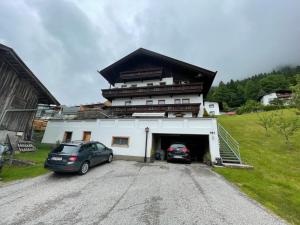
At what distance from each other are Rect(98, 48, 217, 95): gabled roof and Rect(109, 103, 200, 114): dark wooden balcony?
4707mm

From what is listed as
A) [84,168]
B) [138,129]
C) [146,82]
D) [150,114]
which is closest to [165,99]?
[150,114]

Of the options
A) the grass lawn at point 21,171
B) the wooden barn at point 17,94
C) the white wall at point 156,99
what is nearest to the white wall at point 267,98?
the white wall at point 156,99

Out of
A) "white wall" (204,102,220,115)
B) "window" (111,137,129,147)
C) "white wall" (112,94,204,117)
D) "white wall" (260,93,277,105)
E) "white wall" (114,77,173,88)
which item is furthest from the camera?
"white wall" (260,93,277,105)

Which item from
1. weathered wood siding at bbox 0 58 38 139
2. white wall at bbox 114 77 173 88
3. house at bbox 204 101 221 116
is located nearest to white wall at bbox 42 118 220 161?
weathered wood siding at bbox 0 58 38 139

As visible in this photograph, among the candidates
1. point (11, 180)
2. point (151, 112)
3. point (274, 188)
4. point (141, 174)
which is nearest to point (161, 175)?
point (141, 174)

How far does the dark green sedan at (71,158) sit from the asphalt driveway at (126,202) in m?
0.59

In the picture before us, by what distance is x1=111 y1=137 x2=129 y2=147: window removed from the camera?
1384 cm

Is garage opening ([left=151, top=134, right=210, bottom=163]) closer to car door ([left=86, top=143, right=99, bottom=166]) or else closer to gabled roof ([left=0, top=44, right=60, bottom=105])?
car door ([left=86, top=143, right=99, bottom=166])

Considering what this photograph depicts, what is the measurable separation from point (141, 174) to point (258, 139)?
53.2ft

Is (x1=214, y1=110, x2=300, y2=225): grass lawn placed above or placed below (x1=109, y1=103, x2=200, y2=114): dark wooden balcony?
below

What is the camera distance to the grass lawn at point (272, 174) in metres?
5.80

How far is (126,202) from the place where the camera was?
5375mm

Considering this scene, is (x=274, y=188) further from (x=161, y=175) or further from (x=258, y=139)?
(x=258, y=139)

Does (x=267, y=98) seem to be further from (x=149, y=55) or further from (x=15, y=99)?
(x=15, y=99)
